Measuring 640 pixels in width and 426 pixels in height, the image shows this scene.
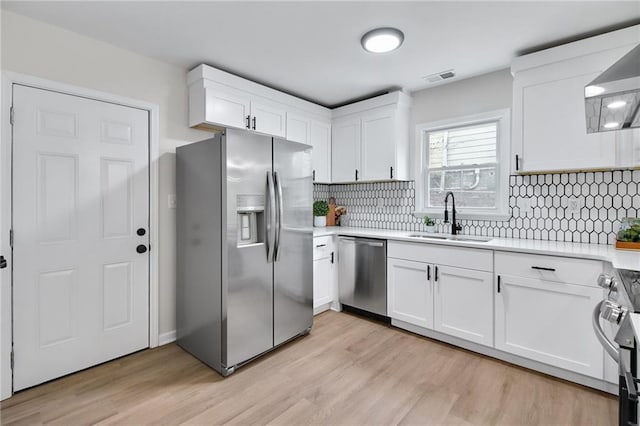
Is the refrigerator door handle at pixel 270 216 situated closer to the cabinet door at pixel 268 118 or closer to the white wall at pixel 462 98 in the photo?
the cabinet door at pixel 268 118

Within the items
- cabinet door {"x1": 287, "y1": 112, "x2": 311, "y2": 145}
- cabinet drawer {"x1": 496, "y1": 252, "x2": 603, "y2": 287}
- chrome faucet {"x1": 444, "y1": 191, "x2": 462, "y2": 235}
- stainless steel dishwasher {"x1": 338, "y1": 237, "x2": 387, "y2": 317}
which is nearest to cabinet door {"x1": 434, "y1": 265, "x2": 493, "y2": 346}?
cabinet drawer {"x1": 496, "y1": 252, "x2": 603, "y2": 287}

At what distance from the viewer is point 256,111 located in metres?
3.22

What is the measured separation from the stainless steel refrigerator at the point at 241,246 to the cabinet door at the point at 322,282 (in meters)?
0.37

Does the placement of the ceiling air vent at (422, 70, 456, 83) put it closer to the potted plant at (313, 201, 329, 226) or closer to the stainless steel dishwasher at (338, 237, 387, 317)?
the stainless steel dishwasher at (338, 237, 387, 317)

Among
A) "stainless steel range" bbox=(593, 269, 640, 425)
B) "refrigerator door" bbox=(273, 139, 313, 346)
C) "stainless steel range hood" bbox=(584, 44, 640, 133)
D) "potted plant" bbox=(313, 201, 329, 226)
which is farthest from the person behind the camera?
"potted plant" bbox=(313, 201, 329, 226)

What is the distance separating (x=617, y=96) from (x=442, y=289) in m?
1.83

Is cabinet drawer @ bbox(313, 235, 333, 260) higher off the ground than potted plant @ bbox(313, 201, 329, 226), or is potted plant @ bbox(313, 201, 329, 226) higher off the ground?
potted plant @ bbox(313, 201, 329, 226)

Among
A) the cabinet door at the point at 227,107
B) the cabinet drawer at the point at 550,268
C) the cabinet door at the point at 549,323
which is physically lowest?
the cabinet door at the point at 549,323

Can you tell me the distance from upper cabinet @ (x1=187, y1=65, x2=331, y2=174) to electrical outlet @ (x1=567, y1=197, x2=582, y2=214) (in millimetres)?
2493

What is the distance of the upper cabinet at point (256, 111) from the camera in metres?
2.85

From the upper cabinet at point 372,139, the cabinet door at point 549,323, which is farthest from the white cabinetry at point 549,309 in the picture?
the upper cabinet at point 372,139

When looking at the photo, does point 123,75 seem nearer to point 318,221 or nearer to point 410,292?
point 318,221

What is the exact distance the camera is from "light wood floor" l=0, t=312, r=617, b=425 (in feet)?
6.16

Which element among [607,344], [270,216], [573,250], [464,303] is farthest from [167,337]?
[573,250]
